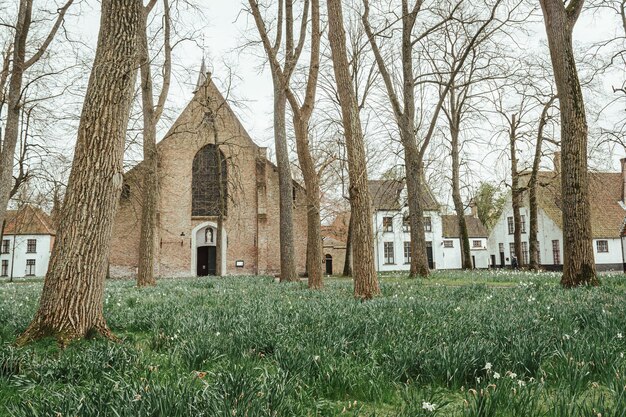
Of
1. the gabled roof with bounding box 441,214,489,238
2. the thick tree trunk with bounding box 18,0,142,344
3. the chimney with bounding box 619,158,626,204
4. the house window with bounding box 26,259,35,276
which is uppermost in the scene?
the chimney with bounding box 619,158,626,204

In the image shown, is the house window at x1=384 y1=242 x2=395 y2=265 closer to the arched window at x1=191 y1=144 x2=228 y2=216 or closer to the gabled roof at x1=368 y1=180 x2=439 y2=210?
the gabled roof at x1=368 y1=180 x2=439 y2=210

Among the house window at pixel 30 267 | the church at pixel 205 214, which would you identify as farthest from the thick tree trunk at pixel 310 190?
the house window at pixel 30 267

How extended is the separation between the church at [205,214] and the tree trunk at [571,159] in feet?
77.6

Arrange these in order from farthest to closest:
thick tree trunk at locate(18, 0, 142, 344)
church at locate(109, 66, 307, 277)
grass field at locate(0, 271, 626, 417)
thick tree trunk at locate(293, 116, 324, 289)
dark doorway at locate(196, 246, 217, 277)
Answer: dark doorway at locate(196, 246, 217, 277)
church at locate(109, 66, 307, 277)
thick tree trunk at locate(293, 116, 324, 289)
thick tree trunk at locate(18, 0, 142, 344)
grass field at locate(0, 271, 626, 417)

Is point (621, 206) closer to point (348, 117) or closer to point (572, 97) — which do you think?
point (572, 97)

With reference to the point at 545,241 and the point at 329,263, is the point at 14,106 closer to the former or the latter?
the point at 329,263

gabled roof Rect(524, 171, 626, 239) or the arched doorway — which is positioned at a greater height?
gabled roof Rect(524, 171, 626, 239)

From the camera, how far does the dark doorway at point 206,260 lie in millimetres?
35094

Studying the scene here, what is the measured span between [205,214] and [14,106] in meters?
21.6

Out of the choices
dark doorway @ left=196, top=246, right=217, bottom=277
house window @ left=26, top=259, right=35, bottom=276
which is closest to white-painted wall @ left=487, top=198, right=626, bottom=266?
dark doorway @ left=196, top=246, right=217, bottom=277

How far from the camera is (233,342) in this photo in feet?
12.3

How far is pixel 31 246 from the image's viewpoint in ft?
188

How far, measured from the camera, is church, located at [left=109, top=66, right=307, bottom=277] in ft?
108

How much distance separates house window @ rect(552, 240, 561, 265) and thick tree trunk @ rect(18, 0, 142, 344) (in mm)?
46531
